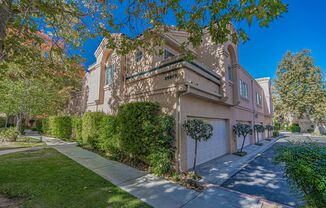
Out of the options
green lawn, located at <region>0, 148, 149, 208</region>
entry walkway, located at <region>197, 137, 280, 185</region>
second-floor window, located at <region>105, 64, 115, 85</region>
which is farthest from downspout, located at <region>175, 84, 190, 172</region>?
second-floor window, located at <region>105, 64, 115, 85</region>

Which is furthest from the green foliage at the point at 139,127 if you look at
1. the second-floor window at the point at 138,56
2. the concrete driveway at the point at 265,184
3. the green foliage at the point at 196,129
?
the concrete driveway at the point at 265,184

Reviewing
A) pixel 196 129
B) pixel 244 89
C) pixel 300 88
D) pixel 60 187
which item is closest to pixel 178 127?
pixel 196 129

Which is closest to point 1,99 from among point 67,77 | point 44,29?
point 67,77

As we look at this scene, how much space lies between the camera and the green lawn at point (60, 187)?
417 centimetres

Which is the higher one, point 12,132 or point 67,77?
point 67,77

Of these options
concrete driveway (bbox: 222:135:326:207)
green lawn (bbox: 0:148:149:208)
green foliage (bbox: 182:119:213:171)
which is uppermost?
green foliage (bbox: 182:119:213:171)

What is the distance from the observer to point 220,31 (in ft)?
13.9

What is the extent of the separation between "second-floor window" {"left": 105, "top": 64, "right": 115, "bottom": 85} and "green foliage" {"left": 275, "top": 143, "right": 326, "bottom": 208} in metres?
10.5

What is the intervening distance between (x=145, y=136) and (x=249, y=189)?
4489 millimetres

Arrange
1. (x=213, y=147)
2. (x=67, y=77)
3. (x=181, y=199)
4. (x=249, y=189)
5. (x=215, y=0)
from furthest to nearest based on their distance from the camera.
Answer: (x=213, y=147)
(x=67, y=77)
(x=249, y=189)
(x=181, y=199)
(x=215, y=0)

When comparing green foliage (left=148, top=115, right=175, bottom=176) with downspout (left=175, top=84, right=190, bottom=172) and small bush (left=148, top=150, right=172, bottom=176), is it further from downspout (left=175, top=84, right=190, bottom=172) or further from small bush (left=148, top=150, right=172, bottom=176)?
downspout (left=175, top=84, right=190, bottom=172)

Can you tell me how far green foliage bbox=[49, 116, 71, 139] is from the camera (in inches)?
608

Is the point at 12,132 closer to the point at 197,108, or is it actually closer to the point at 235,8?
the point at 197,108

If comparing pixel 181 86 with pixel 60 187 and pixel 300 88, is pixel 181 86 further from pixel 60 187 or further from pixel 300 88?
pixel 300 88
